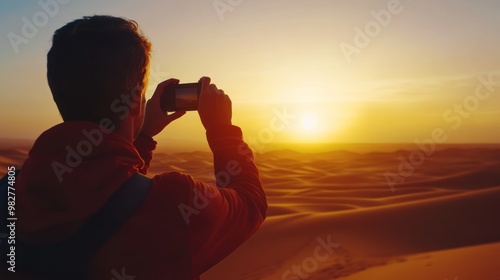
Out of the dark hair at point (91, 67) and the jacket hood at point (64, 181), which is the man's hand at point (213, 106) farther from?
the jacket hood at point (64, 181)

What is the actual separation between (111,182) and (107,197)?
4cm

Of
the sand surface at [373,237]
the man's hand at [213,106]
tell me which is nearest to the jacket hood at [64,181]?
the man's hand at [213,106]

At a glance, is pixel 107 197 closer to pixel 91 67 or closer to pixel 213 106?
pixel 91 67

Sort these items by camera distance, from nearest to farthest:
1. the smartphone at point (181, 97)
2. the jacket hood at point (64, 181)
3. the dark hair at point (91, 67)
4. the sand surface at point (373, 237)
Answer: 1. the jacket hood at point (64, 181)
2. the dark hair at point (91, 67)
3. the smartphone at point (181, 97)
4. the sand surface at point (373, 237)

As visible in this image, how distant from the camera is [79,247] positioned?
1396 mm

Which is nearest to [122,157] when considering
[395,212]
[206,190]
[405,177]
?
[206,190]

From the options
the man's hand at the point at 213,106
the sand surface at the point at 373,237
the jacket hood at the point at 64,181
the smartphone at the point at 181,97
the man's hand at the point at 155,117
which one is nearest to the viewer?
the jacket hood at the point at 64,181

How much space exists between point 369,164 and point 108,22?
2721 centimetres

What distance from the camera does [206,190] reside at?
150 centimetres

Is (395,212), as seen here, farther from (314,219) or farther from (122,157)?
(122,157)

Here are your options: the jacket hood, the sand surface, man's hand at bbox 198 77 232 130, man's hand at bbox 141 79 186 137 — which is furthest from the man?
the sand surface

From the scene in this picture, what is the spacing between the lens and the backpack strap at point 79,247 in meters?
1.39

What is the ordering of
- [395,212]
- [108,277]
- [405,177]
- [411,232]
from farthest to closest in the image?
[405,177] < [395,212] < [411,232] < [108,277]

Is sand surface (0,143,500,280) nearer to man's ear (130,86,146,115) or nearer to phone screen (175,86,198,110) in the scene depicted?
phone screen (175,86,198,110)
